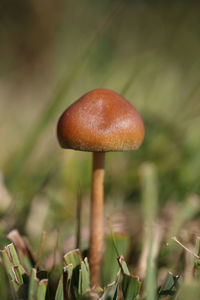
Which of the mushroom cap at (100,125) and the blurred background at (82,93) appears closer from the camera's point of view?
the mushroom cap at (100,125)

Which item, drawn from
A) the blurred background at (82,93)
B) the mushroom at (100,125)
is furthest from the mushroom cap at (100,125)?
the blurred background at (82,93)

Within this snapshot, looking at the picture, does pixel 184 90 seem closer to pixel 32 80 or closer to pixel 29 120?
pixel 29 120

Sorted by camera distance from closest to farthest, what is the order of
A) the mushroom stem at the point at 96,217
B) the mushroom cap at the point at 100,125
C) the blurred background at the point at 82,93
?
1. the mushroom cap at the point at 100,125
2. the mushroom stem at the point at 96,217
3. the blurred background at the point at 82,93

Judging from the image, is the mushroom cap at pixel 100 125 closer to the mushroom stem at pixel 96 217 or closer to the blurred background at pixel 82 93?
the mushroom stem at pixel 96 217

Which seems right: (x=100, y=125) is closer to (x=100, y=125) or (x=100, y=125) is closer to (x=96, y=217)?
(x=100, y=125)

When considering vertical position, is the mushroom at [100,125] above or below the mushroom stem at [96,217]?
above

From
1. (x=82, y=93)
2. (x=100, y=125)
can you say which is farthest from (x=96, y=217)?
(x=82, y=93)

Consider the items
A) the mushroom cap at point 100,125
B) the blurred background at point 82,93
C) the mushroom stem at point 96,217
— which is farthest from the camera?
the blurred background at point 82,93

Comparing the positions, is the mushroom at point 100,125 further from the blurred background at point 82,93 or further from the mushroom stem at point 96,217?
the blurred background at point 82,93
